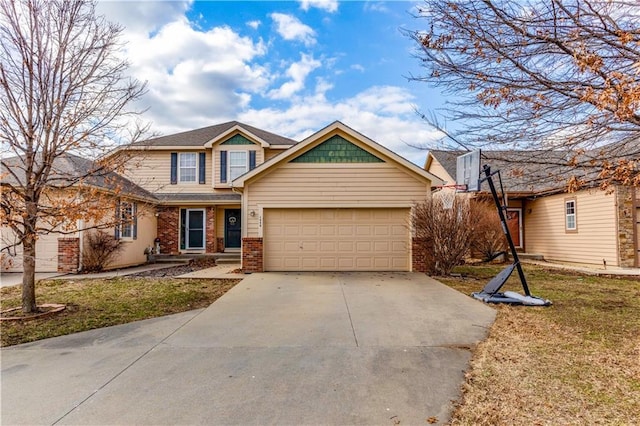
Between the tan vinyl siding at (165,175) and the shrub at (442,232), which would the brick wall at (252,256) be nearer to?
Answer: the shrub at (442,232)

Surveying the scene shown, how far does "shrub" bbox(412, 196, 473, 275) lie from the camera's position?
10.9m

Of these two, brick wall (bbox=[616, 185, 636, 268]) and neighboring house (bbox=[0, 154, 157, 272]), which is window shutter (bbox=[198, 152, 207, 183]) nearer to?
neighboring house (bbox=[0, 154, 157, 272])

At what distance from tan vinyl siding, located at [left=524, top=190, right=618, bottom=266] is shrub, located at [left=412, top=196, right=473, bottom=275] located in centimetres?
545

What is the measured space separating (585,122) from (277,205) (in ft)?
29.3

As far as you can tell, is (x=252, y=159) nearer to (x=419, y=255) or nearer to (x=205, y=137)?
(x=205, y=137)

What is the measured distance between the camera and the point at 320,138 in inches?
469

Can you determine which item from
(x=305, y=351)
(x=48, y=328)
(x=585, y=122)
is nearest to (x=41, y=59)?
(x=48, y=328)

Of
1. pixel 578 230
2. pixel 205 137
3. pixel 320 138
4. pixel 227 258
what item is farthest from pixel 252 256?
pixel 578 230

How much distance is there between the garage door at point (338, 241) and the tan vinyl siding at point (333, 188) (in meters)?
0.36

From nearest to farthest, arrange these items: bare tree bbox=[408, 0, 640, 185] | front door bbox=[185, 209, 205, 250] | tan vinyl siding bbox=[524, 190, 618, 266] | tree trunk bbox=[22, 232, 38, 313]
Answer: bare tree bbox=[408, 0, 640, 185], tree trunk bbox=[22, 232, 38, 313], tan vinyl siding bbox=[524, 190, 618, 266], front door bbox=[185, 209, 205, 250]

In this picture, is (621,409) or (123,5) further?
(123,5)

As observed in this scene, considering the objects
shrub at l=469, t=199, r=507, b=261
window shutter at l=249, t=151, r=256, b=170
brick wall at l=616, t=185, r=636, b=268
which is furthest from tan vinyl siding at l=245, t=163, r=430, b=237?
brick wall at l=616, t=185, r=636, b=268

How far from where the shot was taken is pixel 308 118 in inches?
698

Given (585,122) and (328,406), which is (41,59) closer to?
(328,406)
